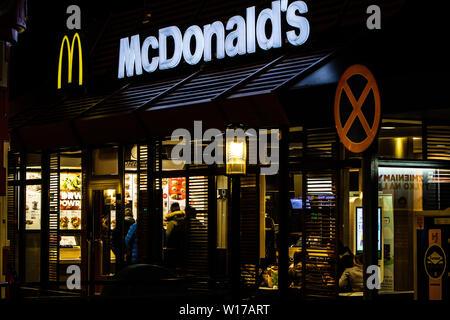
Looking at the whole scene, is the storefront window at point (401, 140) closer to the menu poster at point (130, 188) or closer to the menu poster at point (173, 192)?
the menu poster at point (173, 192)

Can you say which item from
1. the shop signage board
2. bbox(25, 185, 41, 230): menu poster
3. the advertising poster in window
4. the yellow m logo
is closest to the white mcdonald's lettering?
the yellow m logo

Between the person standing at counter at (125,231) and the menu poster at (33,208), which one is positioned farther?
the menu poster at (33,208)

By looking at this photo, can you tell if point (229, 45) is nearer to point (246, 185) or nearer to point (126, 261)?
point (246, 185)

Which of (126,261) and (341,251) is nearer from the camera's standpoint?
(341,251)

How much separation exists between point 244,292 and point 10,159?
36.5 ft

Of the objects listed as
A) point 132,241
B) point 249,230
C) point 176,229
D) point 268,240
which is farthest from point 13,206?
point 249,230

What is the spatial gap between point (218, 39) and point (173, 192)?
2.97 m

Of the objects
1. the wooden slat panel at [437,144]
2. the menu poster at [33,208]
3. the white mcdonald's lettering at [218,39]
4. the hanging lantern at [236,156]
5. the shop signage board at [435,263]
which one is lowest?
the shop signage board at [435,263]

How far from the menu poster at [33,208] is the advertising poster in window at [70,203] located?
1013mm

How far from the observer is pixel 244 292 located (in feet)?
32.0

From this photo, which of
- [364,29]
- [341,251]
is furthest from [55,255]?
[364,29]

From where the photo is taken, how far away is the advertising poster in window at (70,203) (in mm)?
17547

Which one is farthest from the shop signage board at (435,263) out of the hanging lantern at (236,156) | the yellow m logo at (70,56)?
the yellow m logo at (70,56)

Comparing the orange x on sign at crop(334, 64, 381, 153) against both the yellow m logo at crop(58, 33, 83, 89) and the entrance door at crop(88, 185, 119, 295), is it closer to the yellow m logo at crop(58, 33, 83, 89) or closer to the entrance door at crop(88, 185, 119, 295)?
the entrance door at crop(88, 185, 119, 295)
